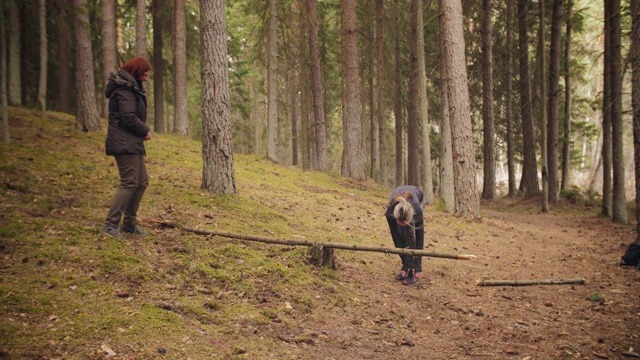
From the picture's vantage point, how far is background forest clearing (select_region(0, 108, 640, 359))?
384 centimetres

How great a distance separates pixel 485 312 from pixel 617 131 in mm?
10822

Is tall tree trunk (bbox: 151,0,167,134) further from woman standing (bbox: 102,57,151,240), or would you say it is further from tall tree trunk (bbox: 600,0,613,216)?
tall tree trunk (bbox: 600,0,613,216)

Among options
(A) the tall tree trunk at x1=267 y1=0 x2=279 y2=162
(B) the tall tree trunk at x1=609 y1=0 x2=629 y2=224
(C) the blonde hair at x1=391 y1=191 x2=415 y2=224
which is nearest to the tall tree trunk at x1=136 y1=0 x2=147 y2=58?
(A) the tall tree trunk at x1=267 y1=0 x2=279 y2=162

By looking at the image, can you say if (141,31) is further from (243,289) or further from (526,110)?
(526,110)

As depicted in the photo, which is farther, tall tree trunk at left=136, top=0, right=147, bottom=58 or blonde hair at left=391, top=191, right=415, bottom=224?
tall tree trunk at left=136, top=0, right=147, bottom=58

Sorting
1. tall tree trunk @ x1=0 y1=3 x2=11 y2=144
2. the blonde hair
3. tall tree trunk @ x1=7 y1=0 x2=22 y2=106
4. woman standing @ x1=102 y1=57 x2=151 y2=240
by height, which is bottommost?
the blonde hair

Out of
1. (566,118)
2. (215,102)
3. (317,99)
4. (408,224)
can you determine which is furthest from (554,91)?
(215,102)

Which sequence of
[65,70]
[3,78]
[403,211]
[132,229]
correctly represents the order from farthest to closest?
[65,70]
[3,78]
[403,211]
[132,229]

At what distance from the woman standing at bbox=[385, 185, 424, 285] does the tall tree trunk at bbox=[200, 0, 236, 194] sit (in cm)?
340

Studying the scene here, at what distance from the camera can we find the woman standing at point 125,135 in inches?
213

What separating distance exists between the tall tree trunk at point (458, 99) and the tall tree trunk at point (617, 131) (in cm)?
527

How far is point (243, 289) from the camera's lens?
508 cm

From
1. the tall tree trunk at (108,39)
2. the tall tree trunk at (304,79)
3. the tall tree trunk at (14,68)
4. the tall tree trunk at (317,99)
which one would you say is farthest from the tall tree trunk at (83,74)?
the tall tree trunk at (317,99)

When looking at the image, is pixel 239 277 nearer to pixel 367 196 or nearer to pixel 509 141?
pixel 367 196
